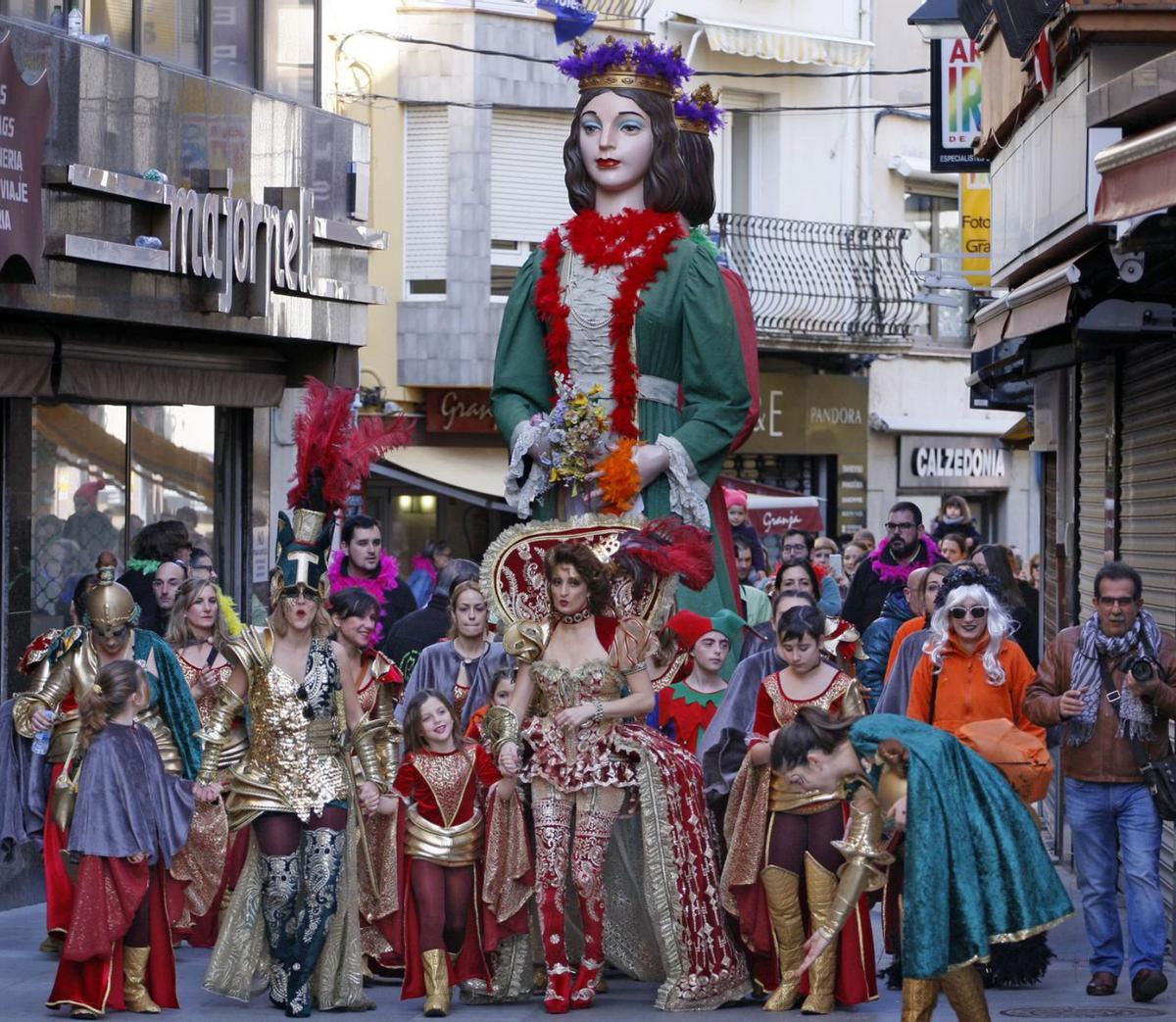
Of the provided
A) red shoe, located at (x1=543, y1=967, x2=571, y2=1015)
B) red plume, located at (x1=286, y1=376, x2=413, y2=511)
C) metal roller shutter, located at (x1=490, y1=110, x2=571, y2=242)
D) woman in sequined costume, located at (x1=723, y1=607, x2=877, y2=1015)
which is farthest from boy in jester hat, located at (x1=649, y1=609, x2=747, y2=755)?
metal roller shutter, located at (x1=490, y1=110, x2=571, y2=242)

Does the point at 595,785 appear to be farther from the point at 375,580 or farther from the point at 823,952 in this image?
the point at 375,580

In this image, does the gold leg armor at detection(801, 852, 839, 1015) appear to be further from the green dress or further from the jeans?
the green dress

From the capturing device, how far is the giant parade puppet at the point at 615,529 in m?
9.37

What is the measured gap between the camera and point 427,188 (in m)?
25.8

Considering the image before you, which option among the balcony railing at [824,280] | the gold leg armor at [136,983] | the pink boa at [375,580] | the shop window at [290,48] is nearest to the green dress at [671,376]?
the pink boa at [375,580]

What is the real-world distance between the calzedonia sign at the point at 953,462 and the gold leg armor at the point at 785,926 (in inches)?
880

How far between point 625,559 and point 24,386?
4.40 m

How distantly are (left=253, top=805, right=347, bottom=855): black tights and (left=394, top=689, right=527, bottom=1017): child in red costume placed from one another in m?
0.42

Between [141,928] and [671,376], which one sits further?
Answer: [671,376]

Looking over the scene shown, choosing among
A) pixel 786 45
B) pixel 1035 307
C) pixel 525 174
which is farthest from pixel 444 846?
pixel 786 45

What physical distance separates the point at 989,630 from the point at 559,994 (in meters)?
2.24

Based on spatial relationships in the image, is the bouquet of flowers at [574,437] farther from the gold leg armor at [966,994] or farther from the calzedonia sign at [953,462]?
the calzedonia sign at [953,462]

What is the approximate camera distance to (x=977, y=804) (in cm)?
721

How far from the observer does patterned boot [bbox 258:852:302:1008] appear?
923 centimetres
